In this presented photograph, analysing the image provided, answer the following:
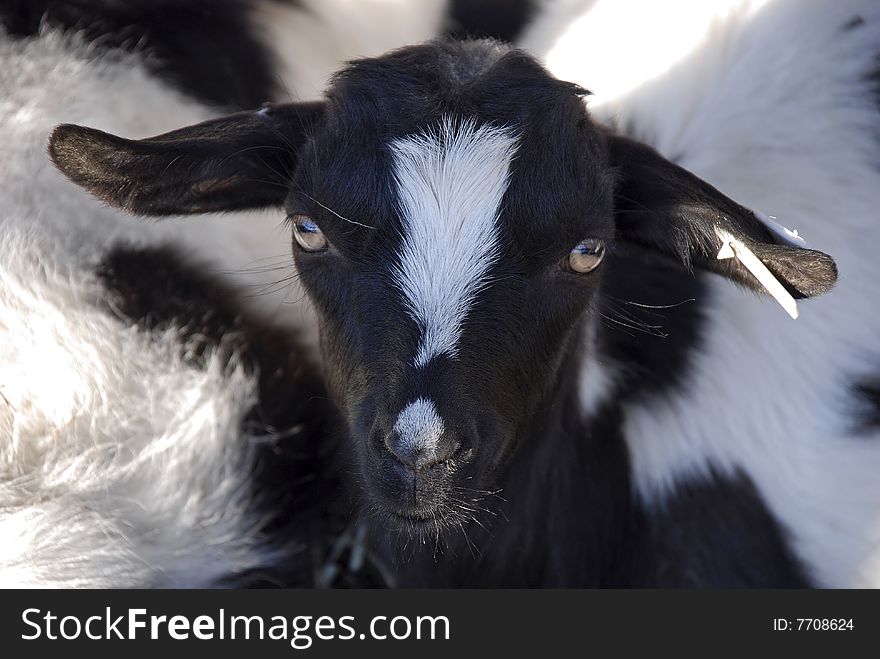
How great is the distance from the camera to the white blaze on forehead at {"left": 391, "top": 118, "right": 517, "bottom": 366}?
7.66 ft

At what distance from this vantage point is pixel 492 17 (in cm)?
358

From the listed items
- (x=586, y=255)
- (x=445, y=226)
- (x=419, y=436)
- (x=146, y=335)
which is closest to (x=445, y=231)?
(x=445, y=226)

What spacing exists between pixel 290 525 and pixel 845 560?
1763mm

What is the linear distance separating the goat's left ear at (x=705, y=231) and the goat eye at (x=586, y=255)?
0.21 m

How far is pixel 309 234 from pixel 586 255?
0.63 metres

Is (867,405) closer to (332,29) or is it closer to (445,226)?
(445,226)

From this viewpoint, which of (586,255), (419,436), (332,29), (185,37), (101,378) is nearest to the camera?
(419,436)

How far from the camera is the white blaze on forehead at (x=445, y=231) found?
233cm

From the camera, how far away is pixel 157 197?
2596mm

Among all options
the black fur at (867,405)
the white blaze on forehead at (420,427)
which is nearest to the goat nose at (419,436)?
the white blaze on forehead at (420,427)

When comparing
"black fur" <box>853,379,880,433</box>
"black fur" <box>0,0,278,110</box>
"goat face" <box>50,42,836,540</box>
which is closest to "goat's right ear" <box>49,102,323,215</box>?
"goat face" <box>50,42,836,540</box>

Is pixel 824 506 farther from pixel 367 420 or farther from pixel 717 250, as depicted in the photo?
pixel 367 420

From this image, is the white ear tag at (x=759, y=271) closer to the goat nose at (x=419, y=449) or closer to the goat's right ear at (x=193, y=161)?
the goat nose at (x=419, y=449)

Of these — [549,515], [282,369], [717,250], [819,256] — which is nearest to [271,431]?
[282,369]
